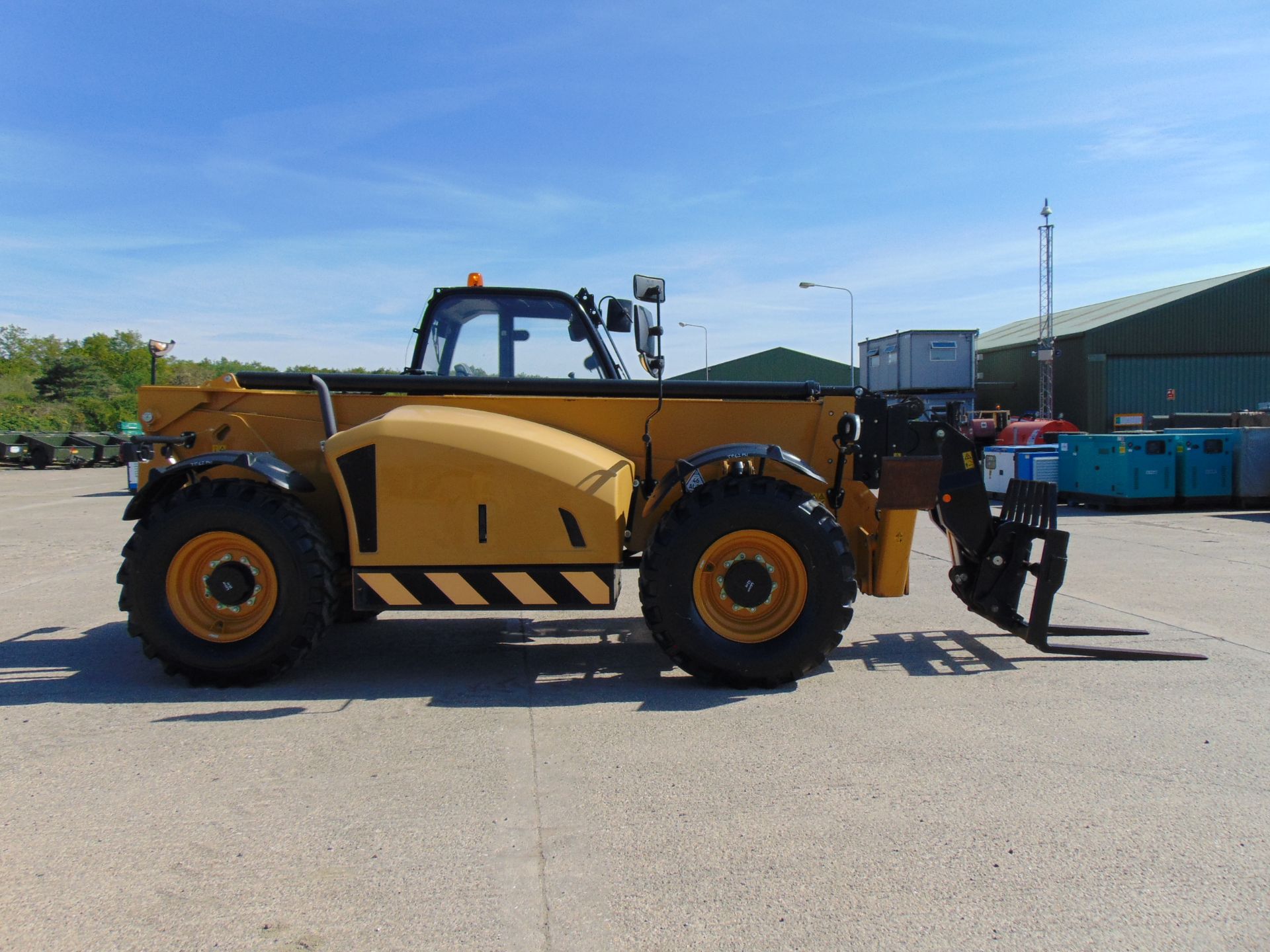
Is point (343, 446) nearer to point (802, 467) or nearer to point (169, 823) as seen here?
point (169, 823)

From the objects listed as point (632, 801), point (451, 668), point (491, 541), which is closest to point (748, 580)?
point (491, 541)

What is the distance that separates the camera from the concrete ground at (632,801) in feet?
8.39

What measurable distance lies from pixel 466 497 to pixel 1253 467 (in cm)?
1541

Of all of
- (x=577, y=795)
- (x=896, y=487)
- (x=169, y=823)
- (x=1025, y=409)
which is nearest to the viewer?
(x=169, y=823)

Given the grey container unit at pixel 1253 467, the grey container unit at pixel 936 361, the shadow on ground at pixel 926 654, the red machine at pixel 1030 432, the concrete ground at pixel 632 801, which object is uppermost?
the grey container unit at pixel 936 361

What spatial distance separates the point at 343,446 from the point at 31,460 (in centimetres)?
3205

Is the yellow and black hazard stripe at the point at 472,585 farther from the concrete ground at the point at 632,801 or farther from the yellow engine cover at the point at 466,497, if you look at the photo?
the concrete ground at the point at 632,801

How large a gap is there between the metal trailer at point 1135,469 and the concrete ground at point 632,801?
32.5ft

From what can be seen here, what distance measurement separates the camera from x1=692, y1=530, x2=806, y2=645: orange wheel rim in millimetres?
4727

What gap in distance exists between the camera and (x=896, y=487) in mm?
5156

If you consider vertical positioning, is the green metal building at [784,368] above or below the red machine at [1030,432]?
above

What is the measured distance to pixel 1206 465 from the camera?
49.4 feet

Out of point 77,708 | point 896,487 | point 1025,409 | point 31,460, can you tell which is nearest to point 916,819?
point 896,487

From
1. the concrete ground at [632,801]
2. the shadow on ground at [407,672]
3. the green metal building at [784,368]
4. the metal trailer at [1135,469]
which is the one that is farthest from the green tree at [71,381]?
the concrete ground at [632,801]
